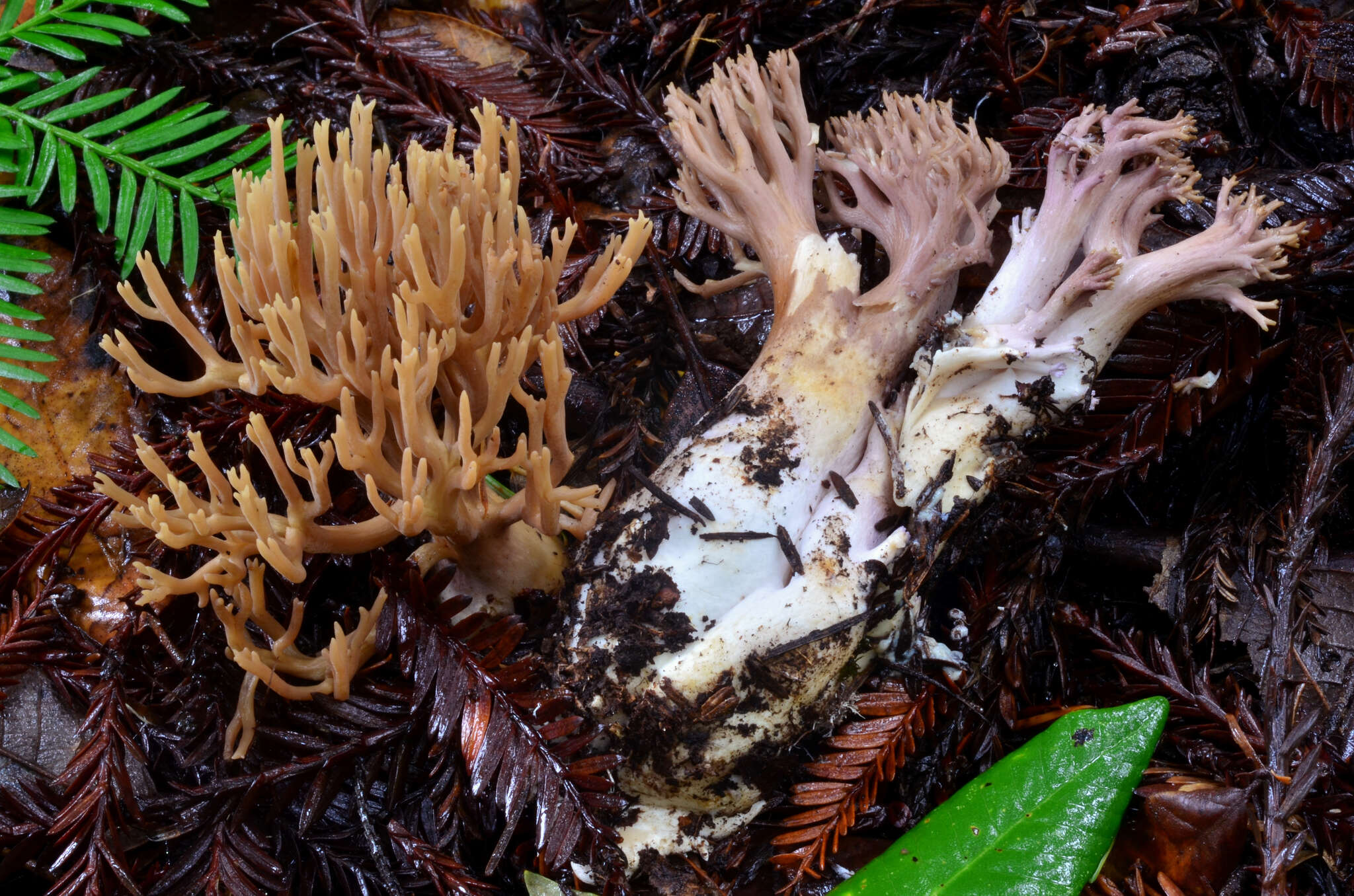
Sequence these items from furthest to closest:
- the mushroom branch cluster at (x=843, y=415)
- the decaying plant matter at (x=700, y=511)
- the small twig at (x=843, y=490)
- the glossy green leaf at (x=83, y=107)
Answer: the glossy green leaf at (x=83, y=107), the small twig at (x=843, y=490), the mushroom branch cluster at (x=843, y=415), the decaying plant matter at (x=700, y=511)

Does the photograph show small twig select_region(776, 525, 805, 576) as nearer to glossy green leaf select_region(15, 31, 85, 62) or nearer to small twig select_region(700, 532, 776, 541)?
small twig select_region(700, 532, 776, 541)

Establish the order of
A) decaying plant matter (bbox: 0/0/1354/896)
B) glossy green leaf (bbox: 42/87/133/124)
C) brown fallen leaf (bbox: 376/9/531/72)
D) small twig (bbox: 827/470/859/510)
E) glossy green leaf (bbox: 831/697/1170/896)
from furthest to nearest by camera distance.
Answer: brown fallen leaf (bbox: 376/9/531/72)
glossy green leaf (bbox: 42/87/133/124)
small twig (bbox: 827/470/859/510)
decaying plant matter (bbox: 0/0/1354/896)
glossy green leaf (bbox: 831/697/1170/896)

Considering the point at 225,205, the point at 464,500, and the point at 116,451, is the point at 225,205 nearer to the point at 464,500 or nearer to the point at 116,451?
the point at 116,451

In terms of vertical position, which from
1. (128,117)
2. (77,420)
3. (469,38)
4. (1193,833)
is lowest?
(1193,833)

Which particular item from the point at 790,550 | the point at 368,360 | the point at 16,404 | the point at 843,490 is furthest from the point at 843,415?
the point at 16,404

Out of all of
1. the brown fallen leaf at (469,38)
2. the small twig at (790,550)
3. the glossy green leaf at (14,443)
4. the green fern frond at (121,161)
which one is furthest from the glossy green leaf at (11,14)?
the small twig at (790,550)

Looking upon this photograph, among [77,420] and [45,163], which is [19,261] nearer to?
[45,163]

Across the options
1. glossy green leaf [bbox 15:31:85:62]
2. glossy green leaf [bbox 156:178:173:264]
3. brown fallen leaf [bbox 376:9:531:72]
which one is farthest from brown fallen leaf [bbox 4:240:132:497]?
brown fallen leaf [bbox 376:9:531:72]

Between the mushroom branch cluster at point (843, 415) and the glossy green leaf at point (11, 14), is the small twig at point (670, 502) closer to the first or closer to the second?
the mushroom branch cluster at point (843, 415)
